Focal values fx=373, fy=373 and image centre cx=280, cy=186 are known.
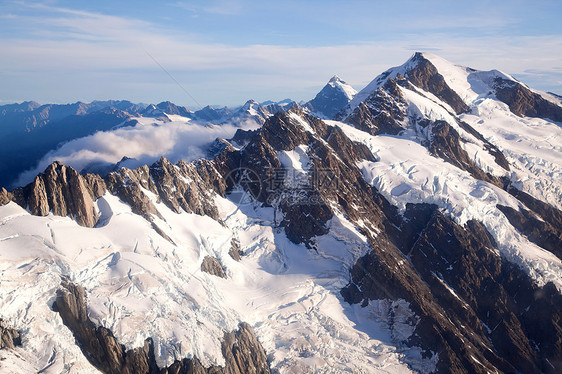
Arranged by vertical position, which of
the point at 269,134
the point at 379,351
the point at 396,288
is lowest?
the point at 379,351

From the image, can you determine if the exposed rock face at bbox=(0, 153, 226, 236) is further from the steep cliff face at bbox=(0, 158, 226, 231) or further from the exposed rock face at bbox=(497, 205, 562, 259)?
the exposed rock face at bbox=(497, 205, 562, 259)

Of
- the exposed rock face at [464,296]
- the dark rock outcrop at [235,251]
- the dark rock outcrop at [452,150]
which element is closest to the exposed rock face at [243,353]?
the dark rock outcrop at [235,251]

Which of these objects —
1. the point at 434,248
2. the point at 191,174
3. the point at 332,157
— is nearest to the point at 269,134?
the point at 332,157

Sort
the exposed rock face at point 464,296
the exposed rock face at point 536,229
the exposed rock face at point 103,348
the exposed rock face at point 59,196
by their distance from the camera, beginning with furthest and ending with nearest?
the exposed rock face at point 536,229 < the exposed rock face at point 464,296 < the exposed rock face at point 59,196 < the exposed rock face at point 103,348

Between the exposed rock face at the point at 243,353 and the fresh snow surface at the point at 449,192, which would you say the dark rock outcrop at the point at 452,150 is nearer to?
the fresh snow surface at the point at 449,192

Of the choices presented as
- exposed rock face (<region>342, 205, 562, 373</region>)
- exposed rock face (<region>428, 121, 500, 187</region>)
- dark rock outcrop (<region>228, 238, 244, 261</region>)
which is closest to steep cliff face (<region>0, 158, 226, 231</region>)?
dark rock outcrop (<region>228, 238, 244, 261</region>)

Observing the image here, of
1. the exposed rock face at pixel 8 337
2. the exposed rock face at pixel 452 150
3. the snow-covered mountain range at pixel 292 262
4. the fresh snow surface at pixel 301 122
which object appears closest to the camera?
the exposed rock face at pixel 8 337

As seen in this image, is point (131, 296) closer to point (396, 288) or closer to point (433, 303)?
point (396, 288)
